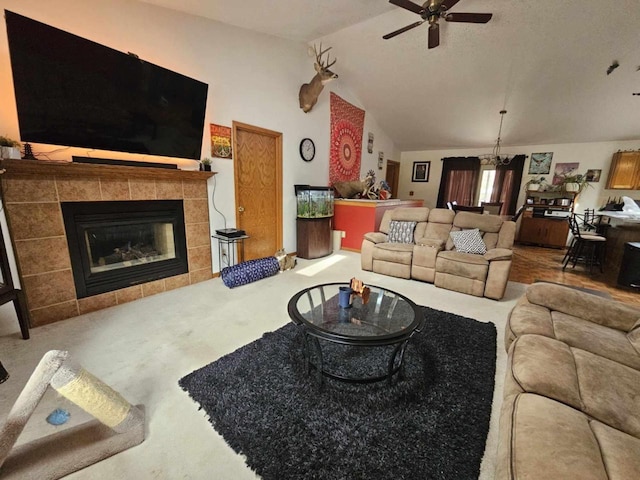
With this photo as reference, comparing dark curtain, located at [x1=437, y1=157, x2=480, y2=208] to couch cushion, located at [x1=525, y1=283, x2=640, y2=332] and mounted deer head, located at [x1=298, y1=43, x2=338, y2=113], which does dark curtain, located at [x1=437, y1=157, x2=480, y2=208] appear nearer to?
mounted deer head, located at [x1=298, y1=43, x2=338, y2=113]

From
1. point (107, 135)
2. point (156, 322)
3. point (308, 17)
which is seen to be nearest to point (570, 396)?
point (156, 322)

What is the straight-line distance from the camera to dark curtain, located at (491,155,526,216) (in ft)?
21.2

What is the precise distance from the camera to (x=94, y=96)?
2.23m

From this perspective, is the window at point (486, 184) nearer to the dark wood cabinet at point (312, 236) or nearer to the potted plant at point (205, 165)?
the dark wood cabinet at point (312, 236)

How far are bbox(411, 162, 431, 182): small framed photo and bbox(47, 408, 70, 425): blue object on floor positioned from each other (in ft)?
27.3

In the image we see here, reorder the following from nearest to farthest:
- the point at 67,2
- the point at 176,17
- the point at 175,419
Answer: the point at 175,419, the point at 67,2, the point at 176,17

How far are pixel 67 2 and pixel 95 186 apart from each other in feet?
4.81

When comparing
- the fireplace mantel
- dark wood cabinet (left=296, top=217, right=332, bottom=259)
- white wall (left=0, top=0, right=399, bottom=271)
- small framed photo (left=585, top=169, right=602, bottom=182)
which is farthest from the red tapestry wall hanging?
small framed photo (left=585, top=169, right=602, bottom=182)

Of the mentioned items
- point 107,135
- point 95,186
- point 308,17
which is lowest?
point 95,186

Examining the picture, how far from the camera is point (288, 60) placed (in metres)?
4.02

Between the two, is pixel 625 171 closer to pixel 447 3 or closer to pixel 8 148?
pixel 447 3

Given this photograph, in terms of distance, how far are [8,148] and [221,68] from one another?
2.22 meters

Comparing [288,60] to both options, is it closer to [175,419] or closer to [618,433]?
[175,419]

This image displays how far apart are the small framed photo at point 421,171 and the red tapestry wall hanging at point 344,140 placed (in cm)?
264
